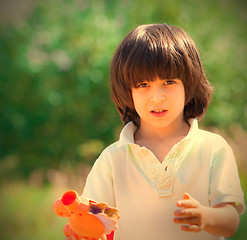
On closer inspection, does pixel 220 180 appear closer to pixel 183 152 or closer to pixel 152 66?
pixel 183 152

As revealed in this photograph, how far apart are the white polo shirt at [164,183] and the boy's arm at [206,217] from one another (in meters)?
0.04

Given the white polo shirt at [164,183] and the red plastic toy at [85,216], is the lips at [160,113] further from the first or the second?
the red plastic toy at [85,216]

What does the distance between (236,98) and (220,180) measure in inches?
96.3

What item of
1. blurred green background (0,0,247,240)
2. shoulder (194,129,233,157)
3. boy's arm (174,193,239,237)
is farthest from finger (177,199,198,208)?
blurred green background (0,0,247,240)

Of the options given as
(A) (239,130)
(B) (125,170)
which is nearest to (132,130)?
(B) (125,170)

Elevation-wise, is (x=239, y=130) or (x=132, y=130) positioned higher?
(x=132, y=130)

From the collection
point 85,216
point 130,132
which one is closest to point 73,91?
point 130,132

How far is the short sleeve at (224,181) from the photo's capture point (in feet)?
4.05

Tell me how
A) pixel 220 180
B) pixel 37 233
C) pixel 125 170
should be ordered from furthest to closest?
1. pixel 37 233
2. pixel 125 170
3. pixel 220 180

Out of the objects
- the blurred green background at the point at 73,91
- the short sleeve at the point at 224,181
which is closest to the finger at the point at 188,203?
the short sleeve at the point at 224,181

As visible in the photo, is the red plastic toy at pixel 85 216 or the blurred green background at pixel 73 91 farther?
the blurred green background at pixel 73 91

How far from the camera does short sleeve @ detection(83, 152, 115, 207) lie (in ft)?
4.52

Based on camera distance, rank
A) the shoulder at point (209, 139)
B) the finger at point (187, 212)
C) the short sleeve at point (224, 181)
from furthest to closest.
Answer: the shoulder at point (209, 139) → the short sleeve at point (224, 181) → the finger at point (187, 212)

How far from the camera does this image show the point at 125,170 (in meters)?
1.38
